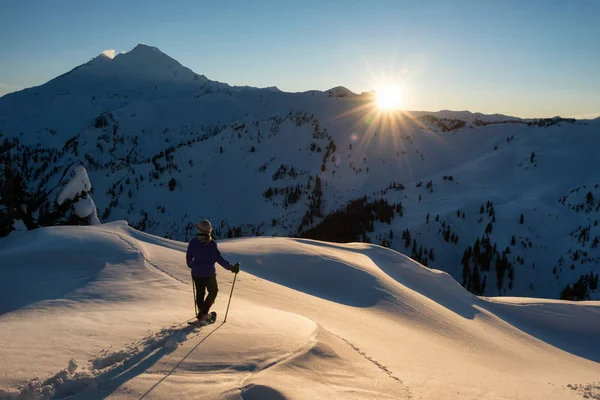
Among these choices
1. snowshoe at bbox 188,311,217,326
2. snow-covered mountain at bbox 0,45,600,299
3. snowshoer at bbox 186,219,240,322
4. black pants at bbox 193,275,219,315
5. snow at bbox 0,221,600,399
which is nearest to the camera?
snow at bbox 0,221,600,399

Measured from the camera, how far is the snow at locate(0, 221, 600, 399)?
13.8 ft

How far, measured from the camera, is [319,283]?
12766 mm

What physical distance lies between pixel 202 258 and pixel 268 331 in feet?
5.69

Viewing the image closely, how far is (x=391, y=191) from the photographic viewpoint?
3600cm

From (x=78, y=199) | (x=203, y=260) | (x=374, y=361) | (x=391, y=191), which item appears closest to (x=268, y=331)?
(x=203, y=260)

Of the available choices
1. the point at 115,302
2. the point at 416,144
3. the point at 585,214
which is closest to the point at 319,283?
the point at 115,302

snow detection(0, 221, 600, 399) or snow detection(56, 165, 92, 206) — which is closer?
snow detection(0, 221, 600, 399)

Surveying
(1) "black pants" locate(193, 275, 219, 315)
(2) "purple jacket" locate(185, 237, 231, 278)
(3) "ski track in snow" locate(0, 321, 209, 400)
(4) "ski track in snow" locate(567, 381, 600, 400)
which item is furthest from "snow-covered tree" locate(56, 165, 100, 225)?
(4) "ski track in snow" locate(567, 381, 600, 400)

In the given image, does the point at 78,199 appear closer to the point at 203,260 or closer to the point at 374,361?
the point at 203,260

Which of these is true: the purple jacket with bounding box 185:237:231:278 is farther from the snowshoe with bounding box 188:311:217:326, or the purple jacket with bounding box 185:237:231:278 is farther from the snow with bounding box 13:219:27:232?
the snow with bounding box 13:219:27:232

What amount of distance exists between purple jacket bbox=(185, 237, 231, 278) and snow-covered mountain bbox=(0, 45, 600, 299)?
1767cm

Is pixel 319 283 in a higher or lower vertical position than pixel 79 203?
lower

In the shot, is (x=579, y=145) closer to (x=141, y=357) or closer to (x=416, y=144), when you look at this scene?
(x=416, y=144)

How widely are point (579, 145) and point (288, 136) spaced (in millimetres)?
33844
